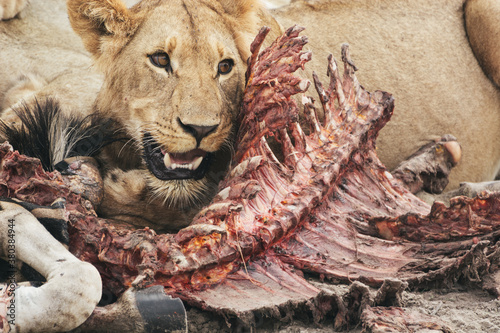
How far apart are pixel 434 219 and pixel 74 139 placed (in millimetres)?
1628

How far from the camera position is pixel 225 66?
3074mm

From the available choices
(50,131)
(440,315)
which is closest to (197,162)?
(50,131)

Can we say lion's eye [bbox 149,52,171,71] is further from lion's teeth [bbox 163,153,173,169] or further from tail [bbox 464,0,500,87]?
tail [bbox 464,0,500,87]

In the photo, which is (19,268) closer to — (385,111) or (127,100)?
(127,100)

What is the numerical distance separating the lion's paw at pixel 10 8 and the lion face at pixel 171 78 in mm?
1658

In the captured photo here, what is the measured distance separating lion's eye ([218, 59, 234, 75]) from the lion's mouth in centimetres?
43

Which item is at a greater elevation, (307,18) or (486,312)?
(307,18)

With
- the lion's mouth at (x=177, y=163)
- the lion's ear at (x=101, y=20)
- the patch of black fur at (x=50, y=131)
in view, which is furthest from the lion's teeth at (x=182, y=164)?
the lion's ear at (x=101, y=20)

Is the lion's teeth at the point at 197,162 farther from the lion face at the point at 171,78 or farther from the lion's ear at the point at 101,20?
the lion's ear at the point at 101,20

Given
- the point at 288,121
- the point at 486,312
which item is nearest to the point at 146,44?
the point at 288,121

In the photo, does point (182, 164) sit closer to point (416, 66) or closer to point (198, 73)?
point (198, 73)

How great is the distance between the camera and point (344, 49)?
10.1 feet

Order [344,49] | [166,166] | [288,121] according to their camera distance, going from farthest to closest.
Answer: [344,49] → [166,166] → [288,121]

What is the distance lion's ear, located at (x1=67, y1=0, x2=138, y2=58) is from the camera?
308 centimetres
